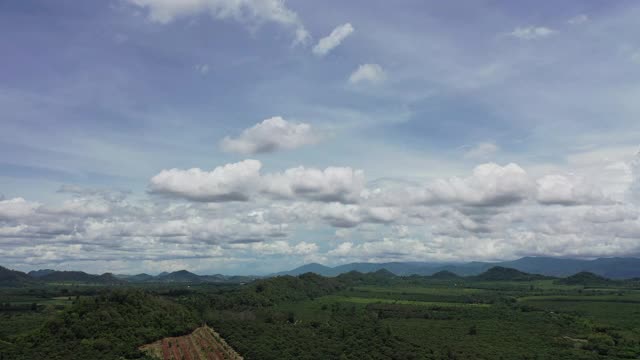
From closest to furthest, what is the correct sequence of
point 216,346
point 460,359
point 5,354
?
point 5,354 < point 460,359 < point 216,346

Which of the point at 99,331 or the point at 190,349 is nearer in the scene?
the point at 99,331

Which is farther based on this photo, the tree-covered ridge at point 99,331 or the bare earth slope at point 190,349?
the bare earth slope at point 190,349

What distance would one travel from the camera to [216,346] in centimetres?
18538

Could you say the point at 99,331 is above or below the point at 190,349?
above

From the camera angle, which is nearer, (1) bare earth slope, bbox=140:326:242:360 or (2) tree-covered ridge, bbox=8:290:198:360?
(2) tree-covered ridge, bbox=8:290:198:360

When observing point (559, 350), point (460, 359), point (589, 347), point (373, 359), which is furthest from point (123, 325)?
point (589, 347)

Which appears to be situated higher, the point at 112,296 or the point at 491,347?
the point at 112,296

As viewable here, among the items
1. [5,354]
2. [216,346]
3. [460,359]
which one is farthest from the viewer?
[216,346]

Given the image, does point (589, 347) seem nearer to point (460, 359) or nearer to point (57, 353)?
point (460, 359)

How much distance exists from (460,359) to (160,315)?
10633cm

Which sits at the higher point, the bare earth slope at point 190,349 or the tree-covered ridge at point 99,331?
the tree-covered ridge at point 99,331

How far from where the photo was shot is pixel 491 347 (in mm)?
191125

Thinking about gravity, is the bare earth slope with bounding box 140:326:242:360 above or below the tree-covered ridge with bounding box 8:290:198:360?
below

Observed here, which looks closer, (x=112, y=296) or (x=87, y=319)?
(x=87, y=319)
